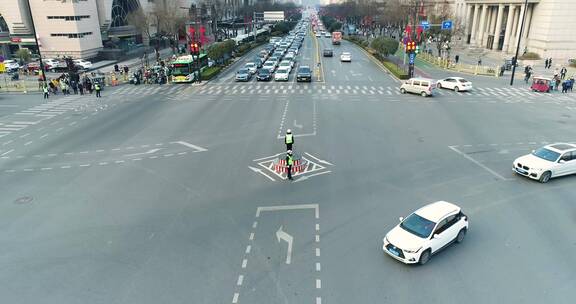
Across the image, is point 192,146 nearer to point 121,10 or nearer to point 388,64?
point 388,64

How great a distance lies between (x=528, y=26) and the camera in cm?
6512

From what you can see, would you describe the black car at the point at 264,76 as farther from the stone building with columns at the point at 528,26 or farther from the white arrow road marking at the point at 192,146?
the stone building with columns at the point at 528,26

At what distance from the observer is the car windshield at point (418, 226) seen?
42.5 ft

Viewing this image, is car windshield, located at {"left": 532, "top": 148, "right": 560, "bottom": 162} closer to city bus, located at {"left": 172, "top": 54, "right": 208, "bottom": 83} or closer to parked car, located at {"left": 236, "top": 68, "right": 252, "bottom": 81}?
parked car, located at {"left": 236, "top": 68, "right": 252, "bottom": 81}

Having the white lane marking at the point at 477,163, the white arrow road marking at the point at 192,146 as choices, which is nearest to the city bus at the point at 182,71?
the white arrow road marking at the point at 192,146

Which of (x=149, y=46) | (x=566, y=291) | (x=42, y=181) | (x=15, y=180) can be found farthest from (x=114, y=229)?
(x=149, y=46)

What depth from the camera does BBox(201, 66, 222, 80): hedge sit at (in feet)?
160

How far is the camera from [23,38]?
68.0 m

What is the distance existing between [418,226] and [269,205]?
605 centimetres

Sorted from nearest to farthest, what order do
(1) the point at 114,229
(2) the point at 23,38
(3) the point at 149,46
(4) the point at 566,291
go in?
(4) the point at 566,291 → (1) the point at 114,229 → (2) the point at 23,38 → (3) the point at 149,46

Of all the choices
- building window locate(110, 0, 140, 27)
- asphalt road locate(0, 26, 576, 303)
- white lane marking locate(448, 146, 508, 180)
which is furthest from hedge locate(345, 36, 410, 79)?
building window locate(110, 0, 140, 27)

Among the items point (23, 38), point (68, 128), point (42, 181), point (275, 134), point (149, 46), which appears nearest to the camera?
point (42, 181)

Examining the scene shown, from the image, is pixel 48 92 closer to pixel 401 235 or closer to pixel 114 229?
pixel 114 229

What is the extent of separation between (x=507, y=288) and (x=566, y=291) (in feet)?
5.21
